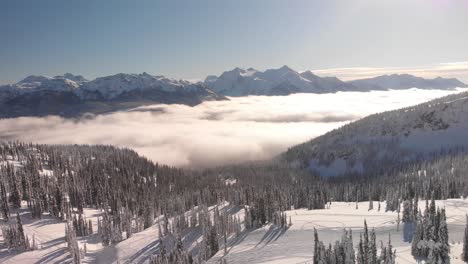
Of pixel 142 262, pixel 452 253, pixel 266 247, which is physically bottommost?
pixel 142 262

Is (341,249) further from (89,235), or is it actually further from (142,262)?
(89,235)

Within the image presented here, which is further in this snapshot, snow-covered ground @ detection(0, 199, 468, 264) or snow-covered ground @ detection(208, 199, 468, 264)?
snow-covered ground @ detection(0, 199, 468, 264)

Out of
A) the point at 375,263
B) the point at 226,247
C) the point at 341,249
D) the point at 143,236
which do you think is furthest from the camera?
the point at 143,236

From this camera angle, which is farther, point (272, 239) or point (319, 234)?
point (272, 239)

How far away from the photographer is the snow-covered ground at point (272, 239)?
113m

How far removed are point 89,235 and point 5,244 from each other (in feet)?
133

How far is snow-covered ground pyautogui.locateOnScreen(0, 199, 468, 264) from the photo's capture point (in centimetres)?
11304

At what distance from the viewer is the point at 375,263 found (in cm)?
8231

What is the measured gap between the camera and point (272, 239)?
443 feet

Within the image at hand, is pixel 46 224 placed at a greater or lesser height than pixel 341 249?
lesser

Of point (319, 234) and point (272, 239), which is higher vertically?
point (319, 234)

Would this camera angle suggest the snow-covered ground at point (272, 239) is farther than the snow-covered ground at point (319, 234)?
Yes

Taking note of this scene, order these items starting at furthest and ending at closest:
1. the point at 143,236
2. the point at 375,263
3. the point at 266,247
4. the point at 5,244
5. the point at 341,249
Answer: the point at 143,236
the point at 5,244
the point at 266,247
the point at 341,249
the point at 375,263

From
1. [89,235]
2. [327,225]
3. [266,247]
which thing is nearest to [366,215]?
[327,225]
